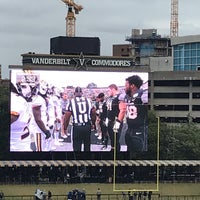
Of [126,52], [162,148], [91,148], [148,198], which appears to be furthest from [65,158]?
[126,52]

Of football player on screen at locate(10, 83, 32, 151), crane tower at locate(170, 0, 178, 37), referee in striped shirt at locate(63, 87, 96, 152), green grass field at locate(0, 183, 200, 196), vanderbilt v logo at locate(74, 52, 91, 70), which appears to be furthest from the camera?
crane tower at locate(170, 0, 178, 37)

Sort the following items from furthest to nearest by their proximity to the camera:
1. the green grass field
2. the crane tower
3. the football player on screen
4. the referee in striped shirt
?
the crane tower
the referee in striped shirt
the football player on screen
the green grass field

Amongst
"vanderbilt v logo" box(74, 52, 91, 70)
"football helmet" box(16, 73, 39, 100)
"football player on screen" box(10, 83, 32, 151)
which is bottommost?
"football player on screen" box(10, 83, 32, 151)

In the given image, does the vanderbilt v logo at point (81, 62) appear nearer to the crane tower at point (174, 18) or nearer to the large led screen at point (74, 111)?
the large led screen at point (74, 111)

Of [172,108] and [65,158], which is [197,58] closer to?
[172,108]

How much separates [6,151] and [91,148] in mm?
8774

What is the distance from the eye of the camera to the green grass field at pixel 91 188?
44812 mm

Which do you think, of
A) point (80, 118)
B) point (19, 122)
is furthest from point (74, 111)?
point (19, 122)

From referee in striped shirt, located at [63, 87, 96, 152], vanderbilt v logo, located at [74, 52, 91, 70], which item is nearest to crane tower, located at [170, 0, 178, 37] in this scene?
vanderbilt v logo, located at [74, 52, 91, 70]

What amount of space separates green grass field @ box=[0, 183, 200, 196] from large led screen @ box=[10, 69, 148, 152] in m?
3.30

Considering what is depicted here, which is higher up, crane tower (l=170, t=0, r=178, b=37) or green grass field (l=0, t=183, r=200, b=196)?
crane tower (l=170, t=0, r=178, b=37)

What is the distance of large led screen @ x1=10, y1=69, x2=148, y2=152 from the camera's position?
1935 inches

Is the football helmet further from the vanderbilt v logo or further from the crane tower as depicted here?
the crane tower

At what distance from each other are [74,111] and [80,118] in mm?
655
